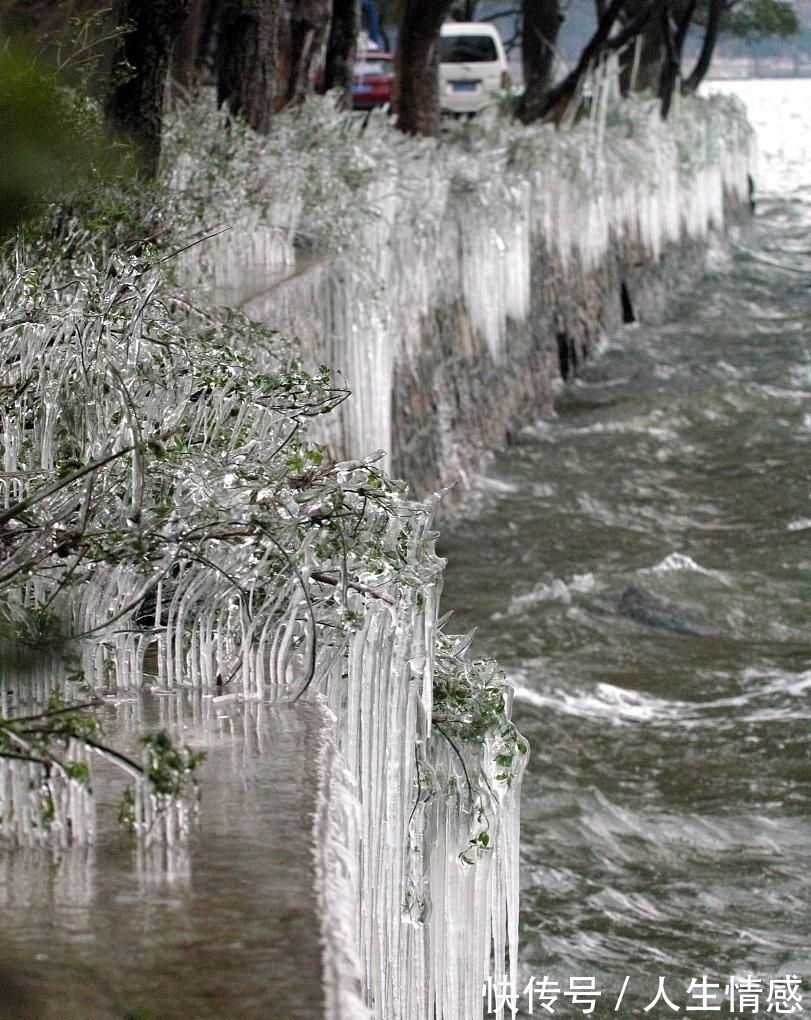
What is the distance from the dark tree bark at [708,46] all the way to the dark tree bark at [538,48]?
17.4 ft

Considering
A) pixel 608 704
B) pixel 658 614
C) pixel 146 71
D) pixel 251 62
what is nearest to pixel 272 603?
pixel 146 71

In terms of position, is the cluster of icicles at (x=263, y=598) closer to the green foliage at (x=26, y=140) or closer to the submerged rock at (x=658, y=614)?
the green foliage at (x=26, y=140)

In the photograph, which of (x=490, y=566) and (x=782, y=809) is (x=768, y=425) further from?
(x=782, y=809)

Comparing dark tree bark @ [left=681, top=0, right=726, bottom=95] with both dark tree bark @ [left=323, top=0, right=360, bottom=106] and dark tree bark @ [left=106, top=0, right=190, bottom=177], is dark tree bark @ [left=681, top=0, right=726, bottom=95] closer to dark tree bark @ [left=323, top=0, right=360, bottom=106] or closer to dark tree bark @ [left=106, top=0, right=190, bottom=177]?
dark tree bark @ [left=323, top=0, right=360, bottom=106]

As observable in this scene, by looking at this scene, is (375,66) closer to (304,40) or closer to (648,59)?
(648,59)

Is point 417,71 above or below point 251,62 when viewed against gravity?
above

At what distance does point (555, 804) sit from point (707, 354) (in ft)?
40.7

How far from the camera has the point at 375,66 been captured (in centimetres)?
3234

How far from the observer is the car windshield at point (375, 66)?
99.7ft

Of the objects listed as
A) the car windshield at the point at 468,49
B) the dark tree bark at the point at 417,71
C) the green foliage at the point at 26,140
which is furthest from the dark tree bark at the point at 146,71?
the car windshield at the point at 468,49

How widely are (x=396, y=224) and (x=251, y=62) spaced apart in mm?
1374

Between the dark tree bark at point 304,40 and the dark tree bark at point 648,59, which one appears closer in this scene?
the dark tree bark at point 304,40

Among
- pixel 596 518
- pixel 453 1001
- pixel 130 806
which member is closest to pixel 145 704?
pixel 130 806

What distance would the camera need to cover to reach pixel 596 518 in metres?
12.5
